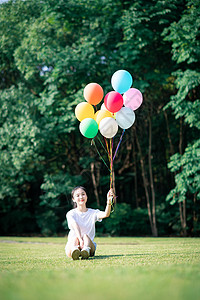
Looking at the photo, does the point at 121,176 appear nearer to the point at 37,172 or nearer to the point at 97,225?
the point at 97,225

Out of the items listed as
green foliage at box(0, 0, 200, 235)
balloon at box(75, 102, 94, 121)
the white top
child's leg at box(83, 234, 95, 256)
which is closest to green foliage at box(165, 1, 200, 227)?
green foliage at box(0, 0, 200, 235)

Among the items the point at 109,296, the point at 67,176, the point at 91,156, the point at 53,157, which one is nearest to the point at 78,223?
the point at 109,296

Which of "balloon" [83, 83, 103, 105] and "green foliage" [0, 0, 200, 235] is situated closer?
"balloon" [83, 83, 103, 105]

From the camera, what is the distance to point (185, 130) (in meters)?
12.1

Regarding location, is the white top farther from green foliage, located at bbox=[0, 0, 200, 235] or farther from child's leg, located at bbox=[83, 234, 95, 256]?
green foliage, located at bbox=[0, 0, 200, 235]

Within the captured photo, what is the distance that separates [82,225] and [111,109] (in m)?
1.96

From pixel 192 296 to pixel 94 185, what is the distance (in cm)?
1118

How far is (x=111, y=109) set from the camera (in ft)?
18.3

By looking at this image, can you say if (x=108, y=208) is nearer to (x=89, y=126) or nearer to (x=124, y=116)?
(x=89, y=126)

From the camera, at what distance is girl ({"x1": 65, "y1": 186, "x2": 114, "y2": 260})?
448cm

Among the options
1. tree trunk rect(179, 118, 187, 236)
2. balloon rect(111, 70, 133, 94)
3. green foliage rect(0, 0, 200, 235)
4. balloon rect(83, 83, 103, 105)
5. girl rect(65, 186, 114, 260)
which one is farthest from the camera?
tree trunk rect(179, 118, 187, 236)

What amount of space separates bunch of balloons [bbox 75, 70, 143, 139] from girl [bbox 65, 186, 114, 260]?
119cm

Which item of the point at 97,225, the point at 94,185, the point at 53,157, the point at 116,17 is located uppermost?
the point at 116,17

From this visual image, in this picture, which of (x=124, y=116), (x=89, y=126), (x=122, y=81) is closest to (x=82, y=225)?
(x=89, y=126)
